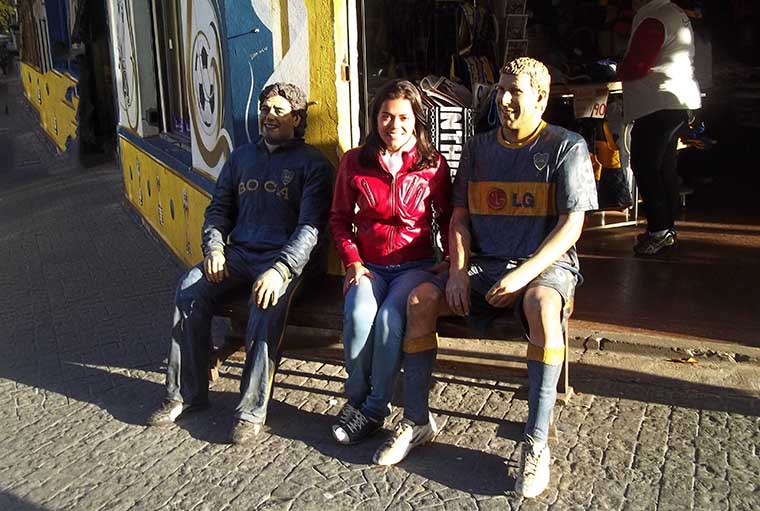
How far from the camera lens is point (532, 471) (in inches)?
126

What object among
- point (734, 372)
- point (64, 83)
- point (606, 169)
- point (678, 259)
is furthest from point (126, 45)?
point (64, 83)

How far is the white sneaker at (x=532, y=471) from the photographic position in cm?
319

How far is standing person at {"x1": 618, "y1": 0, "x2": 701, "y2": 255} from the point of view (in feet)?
17.7

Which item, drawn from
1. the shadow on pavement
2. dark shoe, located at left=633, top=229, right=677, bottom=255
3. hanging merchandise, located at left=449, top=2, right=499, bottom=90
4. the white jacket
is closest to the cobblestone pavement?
the shadow on pavement

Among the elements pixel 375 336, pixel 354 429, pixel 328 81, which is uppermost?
pixel 328 81

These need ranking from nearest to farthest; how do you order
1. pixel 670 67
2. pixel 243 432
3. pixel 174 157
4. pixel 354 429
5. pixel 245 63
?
1. pixel 354 429
2. pixel 243 432
3. pixel 245 63
4. pixel 670 67
5. pixel 174 157

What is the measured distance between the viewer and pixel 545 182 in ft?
11.5

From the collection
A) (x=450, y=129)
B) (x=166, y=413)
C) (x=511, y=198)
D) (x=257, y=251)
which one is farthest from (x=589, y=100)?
(x=166, y=413)

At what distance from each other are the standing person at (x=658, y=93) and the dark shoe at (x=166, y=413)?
335 cm

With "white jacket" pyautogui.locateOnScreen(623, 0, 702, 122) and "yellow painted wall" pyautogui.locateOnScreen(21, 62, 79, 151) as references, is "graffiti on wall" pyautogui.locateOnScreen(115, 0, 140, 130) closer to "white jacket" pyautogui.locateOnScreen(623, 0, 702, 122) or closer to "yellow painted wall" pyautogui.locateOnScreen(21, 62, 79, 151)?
"white jacket" pyautogui.locateOnScreen(623, 0, 702, 122)

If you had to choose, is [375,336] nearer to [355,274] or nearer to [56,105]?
[355,274]

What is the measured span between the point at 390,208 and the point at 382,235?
135mm

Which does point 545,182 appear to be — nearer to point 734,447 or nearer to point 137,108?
point 734,447

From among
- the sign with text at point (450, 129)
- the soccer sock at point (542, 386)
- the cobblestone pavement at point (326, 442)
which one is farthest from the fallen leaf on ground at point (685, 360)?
the sign with text at point (450, 129)
